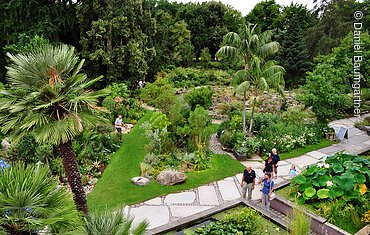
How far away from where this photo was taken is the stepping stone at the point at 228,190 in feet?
30.7

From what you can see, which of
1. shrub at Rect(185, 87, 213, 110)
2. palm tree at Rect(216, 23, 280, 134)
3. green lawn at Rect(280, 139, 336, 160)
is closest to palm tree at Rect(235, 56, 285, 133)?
palm tree at Rect(216, 23, 280, 134)

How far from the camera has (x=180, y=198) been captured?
9.26 metres

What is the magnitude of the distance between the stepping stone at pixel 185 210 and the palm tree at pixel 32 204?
4.89 meters

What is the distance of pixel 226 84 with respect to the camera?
94.8 ft

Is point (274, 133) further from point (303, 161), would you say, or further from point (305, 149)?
point (303, 161)

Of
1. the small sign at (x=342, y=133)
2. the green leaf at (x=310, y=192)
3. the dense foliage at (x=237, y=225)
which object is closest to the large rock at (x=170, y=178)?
the dense foliage at (x=237, y=225)

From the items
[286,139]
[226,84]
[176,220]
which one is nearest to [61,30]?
[226,84]

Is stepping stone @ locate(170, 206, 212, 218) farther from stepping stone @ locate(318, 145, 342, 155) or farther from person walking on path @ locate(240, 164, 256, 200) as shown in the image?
stepping stone @ locate(318, 145, 342, 155)

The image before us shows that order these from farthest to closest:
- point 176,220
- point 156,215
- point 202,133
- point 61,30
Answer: point 61,30 → point 202,133 → point 156,215 → point 176,220

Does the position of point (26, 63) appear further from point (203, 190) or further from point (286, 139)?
point (286, 139)

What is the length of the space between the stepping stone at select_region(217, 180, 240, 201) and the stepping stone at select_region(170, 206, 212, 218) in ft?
3.02

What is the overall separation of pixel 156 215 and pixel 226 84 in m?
21.9

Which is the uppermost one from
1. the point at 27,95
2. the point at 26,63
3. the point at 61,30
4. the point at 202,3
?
the point at 202,3

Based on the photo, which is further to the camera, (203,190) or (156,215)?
(203,190)
